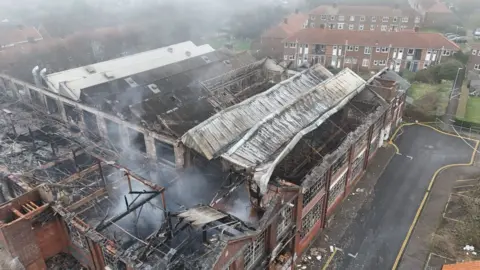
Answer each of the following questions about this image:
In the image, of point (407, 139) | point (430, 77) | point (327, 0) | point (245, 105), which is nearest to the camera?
point (245, 105)

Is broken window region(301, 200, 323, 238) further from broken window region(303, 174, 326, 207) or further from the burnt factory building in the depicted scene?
broken window region(303, 174, 326, 207)

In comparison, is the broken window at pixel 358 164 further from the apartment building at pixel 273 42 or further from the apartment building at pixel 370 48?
the apartment building at pixel 273 42

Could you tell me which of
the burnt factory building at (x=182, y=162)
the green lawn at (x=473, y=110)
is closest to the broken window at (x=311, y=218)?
the burnt factory building at (x=182, y=162)

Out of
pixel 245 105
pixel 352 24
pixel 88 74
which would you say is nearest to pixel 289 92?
pixel 245 105

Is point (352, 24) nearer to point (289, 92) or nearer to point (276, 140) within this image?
point (289, 92)

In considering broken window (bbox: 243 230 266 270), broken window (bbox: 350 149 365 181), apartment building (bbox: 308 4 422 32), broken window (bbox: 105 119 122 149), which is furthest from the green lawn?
broken window (bbox: 105 119 122 149)
